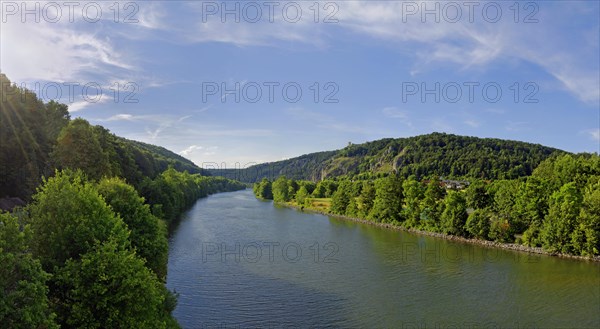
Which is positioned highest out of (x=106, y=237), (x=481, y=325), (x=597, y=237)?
(x=106, y=237)

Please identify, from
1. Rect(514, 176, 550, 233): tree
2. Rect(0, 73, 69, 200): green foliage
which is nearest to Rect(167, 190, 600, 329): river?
Rect(514, 176, 550, 233): tree

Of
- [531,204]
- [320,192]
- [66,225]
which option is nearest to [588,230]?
[531,204]

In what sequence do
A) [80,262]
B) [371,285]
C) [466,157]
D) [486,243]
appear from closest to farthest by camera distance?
[80,262], [371,285], [486,243], [466,157]

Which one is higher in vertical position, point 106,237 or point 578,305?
point 106,237

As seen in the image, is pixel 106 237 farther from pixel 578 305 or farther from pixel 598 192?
pixel 598 192

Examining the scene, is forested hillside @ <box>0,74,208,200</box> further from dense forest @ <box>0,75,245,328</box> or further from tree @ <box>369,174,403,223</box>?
tree @ <box>369,174,403,223</box>

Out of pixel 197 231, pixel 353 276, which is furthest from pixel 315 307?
pixel 197 231

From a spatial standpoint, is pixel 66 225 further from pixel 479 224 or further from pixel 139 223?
pixel 479 224

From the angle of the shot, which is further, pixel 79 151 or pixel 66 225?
pixel 79 151

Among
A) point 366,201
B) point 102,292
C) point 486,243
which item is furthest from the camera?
point 366,201
